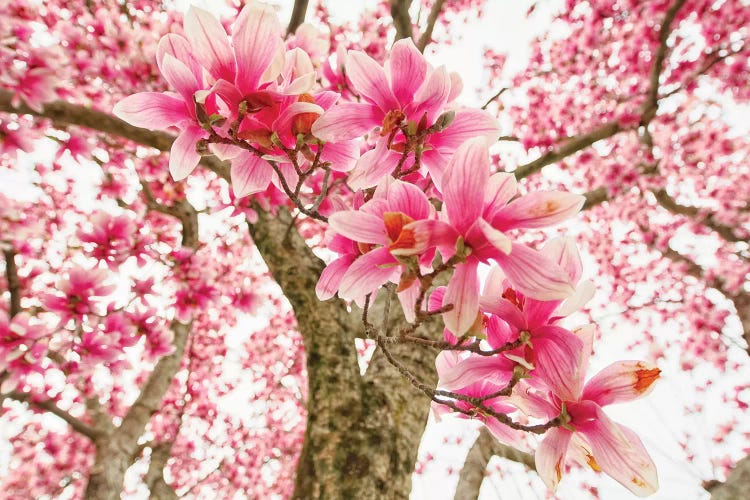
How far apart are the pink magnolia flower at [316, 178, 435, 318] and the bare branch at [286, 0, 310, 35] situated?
3.40 meters

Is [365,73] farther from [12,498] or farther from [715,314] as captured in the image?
[12,498]

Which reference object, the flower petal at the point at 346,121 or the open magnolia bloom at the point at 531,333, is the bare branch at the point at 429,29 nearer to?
the flower petal at the point at 346,121

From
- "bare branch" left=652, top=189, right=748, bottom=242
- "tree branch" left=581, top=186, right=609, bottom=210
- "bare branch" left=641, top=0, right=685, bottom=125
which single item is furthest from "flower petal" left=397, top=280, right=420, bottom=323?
"bare branch" left=652, top=189, right=748, bottom=242

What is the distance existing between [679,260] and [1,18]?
7.41 metres

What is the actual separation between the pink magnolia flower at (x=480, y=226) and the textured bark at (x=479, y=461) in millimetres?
3488

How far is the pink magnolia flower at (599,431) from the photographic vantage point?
655mm

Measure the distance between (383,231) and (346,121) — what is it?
0.22 metres

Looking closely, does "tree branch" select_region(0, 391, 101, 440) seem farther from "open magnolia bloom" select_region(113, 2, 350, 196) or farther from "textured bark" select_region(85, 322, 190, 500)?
"open magnolia bloom" select_region(113, 2, 350, 196)

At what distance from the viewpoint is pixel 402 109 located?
0.75 metres

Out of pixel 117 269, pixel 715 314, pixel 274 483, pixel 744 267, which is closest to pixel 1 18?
pixel 117 269

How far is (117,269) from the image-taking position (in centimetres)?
244

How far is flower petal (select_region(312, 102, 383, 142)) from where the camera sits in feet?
2.34

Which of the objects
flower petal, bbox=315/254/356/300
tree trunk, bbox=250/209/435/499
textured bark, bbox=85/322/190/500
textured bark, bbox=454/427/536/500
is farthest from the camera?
textured bark, bbox=454/427/536/500

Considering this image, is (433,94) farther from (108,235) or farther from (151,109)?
(108,235)
